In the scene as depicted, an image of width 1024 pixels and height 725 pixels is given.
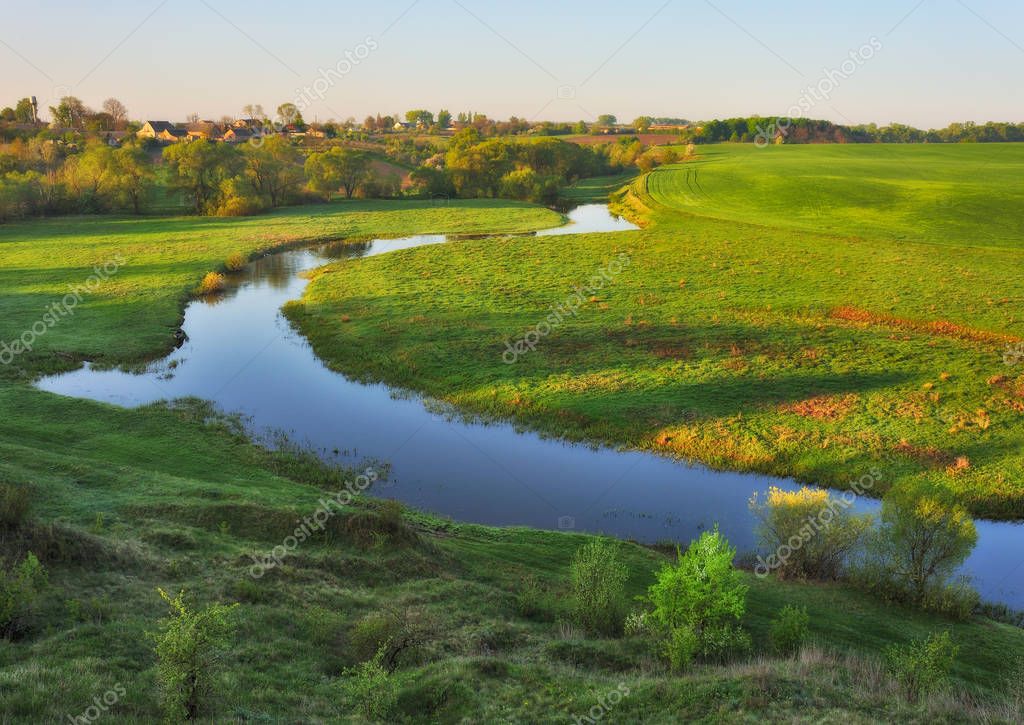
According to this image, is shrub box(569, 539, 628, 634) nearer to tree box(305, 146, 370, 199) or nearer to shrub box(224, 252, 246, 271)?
shrub box(224, 252, 246, 271)

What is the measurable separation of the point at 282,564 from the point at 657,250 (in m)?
53.5

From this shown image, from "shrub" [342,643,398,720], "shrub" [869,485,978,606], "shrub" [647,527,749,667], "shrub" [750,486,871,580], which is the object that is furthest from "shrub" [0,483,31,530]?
"shrub" [869,485,978,606]

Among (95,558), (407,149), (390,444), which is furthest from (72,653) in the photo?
(407,149)

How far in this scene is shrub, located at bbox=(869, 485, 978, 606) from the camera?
56.7ft

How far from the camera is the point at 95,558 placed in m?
13.9

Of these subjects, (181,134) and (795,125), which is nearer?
(181,134)

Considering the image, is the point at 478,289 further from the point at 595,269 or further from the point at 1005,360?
the point at 1005,360

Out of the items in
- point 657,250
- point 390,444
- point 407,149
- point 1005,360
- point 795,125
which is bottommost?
point 390,444

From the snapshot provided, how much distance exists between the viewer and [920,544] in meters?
17.5

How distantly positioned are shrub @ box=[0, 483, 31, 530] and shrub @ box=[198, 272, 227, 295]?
40667 mm
